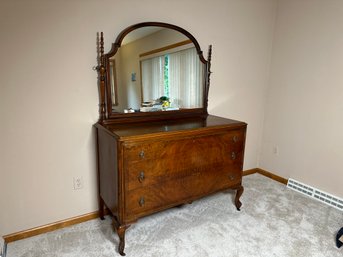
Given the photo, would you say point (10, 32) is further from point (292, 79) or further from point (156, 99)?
point (292, 79)

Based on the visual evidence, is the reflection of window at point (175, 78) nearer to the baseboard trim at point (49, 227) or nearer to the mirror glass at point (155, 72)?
the mirror glass at point (155, 72)

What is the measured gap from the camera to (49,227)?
1937 millimetres

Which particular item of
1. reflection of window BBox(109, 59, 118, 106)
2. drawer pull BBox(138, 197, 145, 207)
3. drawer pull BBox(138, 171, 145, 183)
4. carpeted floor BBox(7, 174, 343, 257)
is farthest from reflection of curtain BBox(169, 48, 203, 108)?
carpeted floor BBox(7, 174, 343, 257)

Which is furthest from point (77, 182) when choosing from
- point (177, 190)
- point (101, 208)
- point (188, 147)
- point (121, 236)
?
point (188, 147)

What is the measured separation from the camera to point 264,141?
3.11 metres

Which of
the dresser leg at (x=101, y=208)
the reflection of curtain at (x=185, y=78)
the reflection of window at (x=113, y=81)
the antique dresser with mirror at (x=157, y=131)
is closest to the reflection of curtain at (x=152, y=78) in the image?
the antique dresser with mirror at (x=157, y=131)

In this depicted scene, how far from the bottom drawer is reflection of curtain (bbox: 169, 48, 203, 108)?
73cm

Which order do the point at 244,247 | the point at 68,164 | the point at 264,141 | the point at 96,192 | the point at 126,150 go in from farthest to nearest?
the point at 264,141 < the point at 96,192 < the point at 68,164 < the point at 244,247 < the point at 126,150

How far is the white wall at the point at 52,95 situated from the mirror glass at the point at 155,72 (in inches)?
5.5

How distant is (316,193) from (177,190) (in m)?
1.66

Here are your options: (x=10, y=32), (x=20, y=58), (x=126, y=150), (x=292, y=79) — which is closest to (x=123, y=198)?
(x=126, y=150)

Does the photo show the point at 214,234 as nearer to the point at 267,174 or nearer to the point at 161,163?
the point at 161,163

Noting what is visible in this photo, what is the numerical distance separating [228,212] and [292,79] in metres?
1.66

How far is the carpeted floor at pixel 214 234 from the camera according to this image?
1.73m
